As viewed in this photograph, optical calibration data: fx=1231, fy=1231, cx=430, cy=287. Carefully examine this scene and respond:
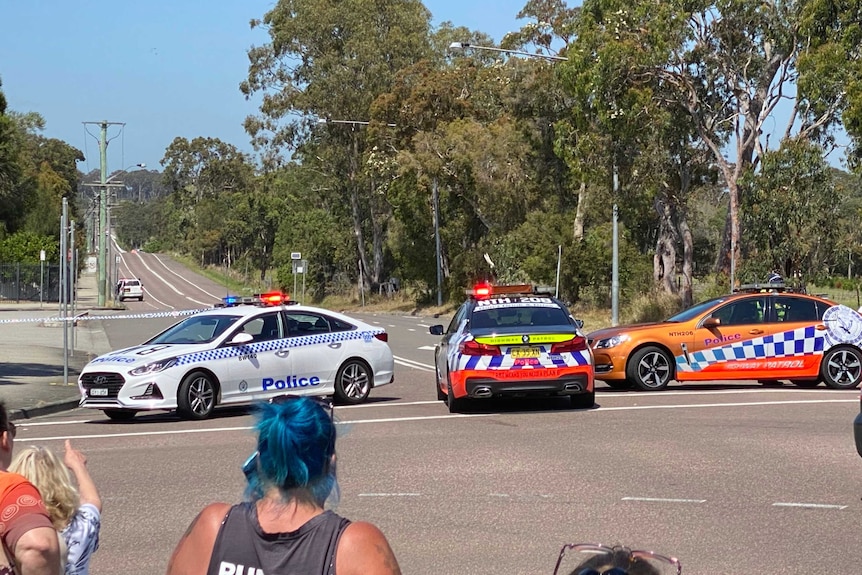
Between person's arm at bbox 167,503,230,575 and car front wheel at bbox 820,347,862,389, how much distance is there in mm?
16100

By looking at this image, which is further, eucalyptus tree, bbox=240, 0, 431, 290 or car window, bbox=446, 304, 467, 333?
eucalyptus tree, bbox=240, 0, 431, 290

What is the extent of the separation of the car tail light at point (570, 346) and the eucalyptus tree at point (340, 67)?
159ft

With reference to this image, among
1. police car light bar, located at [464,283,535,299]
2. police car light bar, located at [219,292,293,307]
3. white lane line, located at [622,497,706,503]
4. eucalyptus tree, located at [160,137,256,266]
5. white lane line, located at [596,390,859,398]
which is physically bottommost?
white lane line, located at [622,497,706,503]

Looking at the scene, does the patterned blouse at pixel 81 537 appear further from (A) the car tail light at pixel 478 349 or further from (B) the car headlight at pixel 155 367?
(B) the car headlight at pixel 155 367

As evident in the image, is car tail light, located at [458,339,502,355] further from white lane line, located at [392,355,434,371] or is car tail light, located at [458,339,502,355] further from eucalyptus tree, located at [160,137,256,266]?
eucalyptus tree, located at [160,137,256,266]

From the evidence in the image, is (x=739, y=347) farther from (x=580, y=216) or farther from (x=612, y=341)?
(x=580, y=216)

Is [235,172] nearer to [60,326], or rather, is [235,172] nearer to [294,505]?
[60,326]

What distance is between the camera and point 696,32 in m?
33.2

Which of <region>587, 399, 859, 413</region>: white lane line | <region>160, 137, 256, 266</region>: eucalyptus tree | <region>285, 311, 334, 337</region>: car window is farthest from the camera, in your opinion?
<region>160, 137, 256, 266</region>: eucalyptus tree

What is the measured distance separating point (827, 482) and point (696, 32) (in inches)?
964

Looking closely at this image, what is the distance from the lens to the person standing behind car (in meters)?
4.09

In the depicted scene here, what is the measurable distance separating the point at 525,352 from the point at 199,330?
4.78 m

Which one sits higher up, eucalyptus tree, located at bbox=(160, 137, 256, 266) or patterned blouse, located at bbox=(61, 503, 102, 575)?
eucalyptus tree, located at bbox=(160, 137, 256, 266)

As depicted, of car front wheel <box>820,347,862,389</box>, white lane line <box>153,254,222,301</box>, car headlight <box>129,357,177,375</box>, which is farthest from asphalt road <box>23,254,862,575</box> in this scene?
white lane line <box>153,254,222,301</box>
